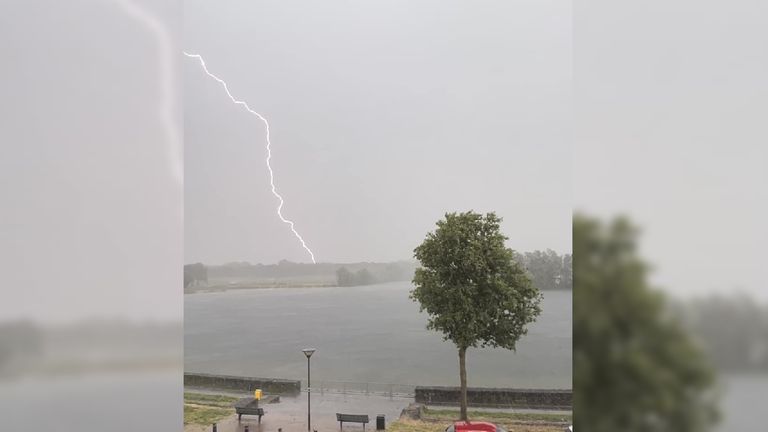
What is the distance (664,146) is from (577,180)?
5.6 inches

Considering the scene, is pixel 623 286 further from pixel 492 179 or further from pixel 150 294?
pixel 492 179

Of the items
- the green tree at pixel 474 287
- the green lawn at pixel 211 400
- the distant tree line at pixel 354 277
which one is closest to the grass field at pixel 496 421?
the green tree at pixel 474 287

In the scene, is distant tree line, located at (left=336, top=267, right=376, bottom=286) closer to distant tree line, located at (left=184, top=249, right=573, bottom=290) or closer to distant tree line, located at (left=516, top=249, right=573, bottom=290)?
distant tree line, located at (left=184, top=249, right=573, bottom=290)

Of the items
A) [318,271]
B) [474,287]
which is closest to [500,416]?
[474,287]

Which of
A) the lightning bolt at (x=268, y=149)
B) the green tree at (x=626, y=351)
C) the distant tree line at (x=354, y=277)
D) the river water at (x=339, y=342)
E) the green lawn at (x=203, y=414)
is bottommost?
the green lawn at (x=203, y=414)

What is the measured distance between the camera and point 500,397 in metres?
4.93

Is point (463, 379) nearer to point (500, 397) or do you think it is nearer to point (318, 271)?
point (500, 397)

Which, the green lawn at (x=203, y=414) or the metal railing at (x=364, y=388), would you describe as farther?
the green lawn at (x=203, y=414)

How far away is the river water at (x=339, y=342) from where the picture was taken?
16.4 feet

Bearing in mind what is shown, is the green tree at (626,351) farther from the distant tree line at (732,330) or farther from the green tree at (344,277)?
the green tree at (344,277)

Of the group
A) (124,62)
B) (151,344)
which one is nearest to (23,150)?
(124,62)

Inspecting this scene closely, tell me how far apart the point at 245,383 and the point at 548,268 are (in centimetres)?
332

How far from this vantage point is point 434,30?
4.84m

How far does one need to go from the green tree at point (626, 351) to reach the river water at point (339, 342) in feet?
Answer: 14.1
